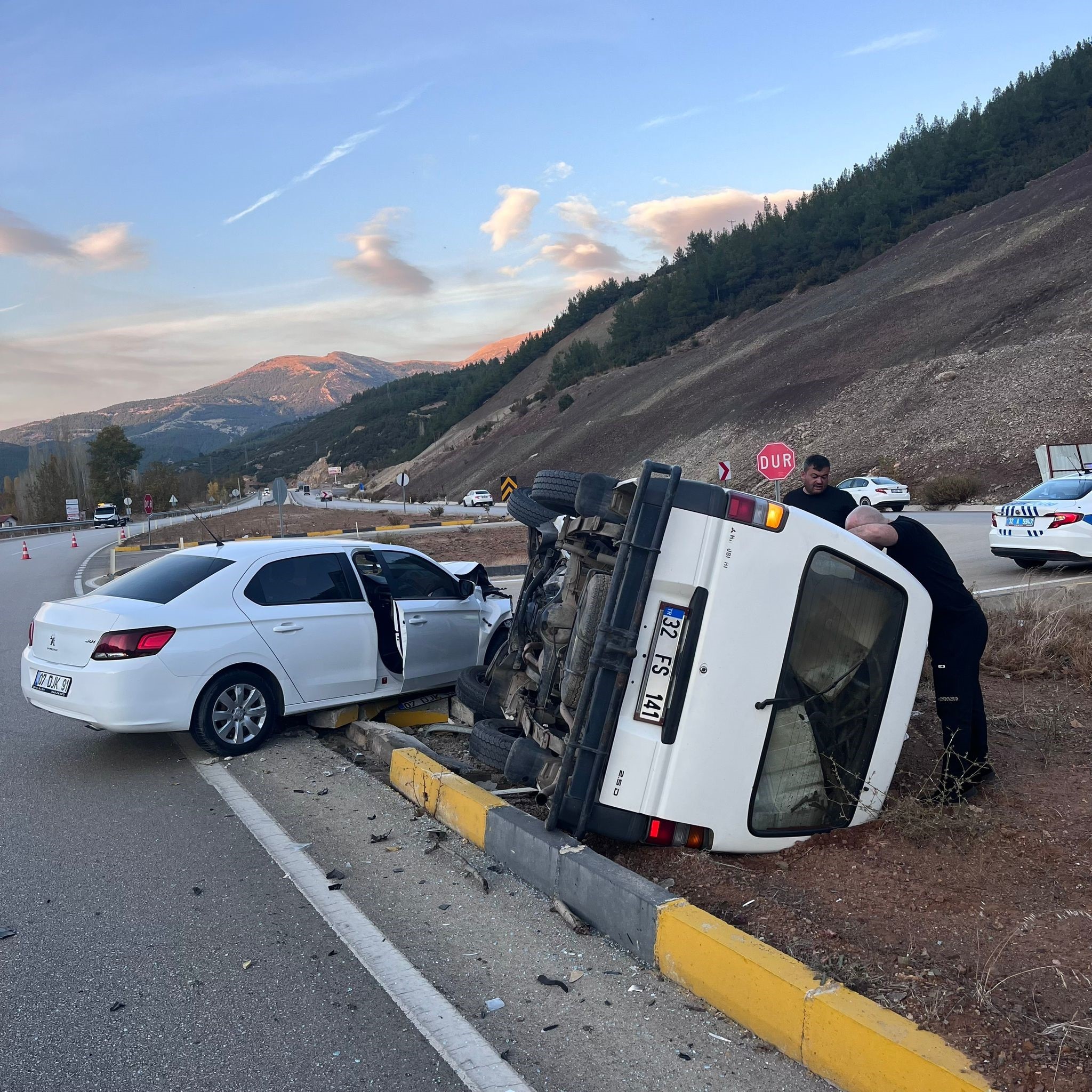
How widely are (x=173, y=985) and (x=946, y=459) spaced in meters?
41.8

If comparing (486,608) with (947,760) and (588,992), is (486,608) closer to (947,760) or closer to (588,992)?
(947,760)

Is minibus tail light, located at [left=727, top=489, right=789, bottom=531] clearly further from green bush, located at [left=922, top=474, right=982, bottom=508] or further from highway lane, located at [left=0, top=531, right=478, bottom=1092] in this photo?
green bush, located at [left=922, top=474, right=982, bottom=508]

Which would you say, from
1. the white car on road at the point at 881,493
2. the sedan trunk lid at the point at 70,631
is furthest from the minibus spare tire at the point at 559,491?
the white car on road at the point at 881,493

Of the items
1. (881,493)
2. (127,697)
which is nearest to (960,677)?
(127,697)

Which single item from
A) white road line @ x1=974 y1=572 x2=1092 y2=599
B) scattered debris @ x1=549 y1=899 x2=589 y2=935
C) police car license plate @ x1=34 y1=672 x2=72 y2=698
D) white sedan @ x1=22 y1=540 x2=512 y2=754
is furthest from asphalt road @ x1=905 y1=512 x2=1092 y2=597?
police car license plate @ x1=34 y1=672 x2=72 y2=698

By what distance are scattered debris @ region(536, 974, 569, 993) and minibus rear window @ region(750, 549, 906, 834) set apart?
3.93ft

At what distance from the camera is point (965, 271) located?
189 ft

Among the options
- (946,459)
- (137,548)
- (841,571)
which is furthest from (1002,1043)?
(946,459)

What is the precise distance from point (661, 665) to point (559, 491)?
4.42 ft

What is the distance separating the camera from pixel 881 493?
34.5 meters

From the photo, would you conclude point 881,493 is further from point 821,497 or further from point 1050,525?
point 821,497

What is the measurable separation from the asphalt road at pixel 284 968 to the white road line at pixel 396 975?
2cm

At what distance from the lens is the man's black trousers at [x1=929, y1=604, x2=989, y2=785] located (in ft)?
16.3

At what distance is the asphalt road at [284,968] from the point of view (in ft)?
10.4
